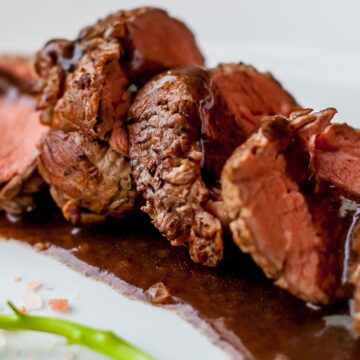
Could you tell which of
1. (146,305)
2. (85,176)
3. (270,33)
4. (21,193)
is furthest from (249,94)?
(270,33)

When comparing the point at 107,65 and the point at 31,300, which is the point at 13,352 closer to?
the point at 31,300

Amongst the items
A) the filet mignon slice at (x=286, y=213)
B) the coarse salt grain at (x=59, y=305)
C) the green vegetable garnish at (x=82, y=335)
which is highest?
the filet mignon slice at (x=286, y=213)

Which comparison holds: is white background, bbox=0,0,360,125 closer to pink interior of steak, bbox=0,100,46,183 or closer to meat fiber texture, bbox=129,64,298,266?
meat fiber texture, bbox=129,64,298,266

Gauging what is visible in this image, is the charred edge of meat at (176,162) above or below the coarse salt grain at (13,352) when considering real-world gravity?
above

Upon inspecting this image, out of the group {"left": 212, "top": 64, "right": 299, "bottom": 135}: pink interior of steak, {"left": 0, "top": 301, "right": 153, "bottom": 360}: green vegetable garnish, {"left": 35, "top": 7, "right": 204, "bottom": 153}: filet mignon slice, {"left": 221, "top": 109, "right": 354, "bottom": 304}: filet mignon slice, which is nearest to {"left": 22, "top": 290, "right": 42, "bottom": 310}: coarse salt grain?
{"left": 0, "top": 301, "right": 153, "bottom": 360}: green vegetable garnish

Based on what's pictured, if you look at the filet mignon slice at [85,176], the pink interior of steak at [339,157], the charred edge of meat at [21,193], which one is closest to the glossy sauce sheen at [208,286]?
the charred edge of meat at [21,193]

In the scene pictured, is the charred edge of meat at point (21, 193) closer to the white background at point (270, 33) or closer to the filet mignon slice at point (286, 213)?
the filet mignon slice at point (286, 213)
